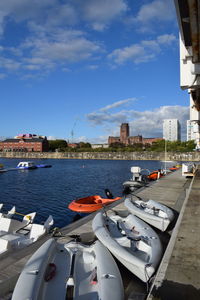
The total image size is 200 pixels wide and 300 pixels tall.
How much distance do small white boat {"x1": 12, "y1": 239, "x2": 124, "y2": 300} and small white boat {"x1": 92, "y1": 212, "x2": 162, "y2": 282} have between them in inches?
17.3

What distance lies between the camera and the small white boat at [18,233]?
9273 millimetres

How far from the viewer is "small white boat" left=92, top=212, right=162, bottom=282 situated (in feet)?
19.1

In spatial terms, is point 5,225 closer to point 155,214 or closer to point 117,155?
point 155,214

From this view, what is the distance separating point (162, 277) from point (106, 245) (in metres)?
2.74

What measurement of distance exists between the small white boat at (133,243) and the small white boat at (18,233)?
135 inches

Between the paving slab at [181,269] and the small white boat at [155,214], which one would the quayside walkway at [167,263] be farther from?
the small white boat at [155,214]

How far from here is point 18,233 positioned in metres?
11.5

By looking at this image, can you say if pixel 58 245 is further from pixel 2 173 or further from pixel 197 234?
pixel 2 173

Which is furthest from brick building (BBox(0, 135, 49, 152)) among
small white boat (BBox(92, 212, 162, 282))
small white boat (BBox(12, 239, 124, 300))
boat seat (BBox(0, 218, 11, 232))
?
small white boat (BBox(12, 239, 124, 300))

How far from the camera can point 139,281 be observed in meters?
6.15

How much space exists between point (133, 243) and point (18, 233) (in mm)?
6798

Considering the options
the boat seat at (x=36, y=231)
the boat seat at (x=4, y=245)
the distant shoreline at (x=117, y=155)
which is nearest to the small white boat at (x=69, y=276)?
the boat seat at (x=4, y=245)

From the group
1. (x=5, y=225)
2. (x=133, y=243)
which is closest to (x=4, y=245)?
(x=5, y=225)

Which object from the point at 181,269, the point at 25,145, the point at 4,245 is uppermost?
the point at 25,145
